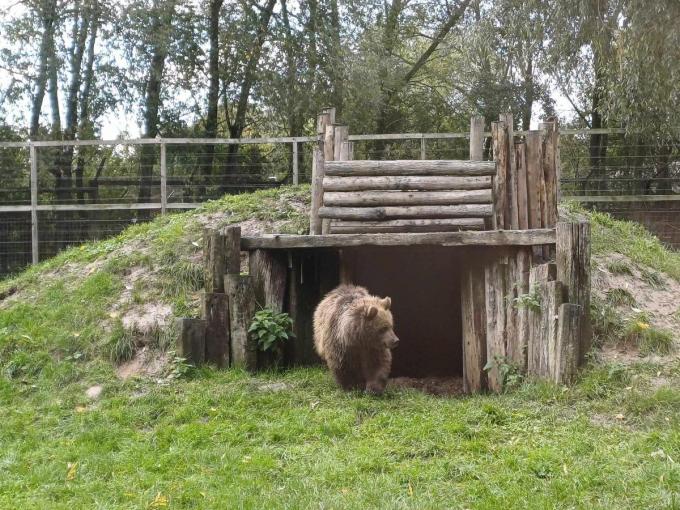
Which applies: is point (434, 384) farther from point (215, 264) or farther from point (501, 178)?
point (215, 264)

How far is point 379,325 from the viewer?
781cm

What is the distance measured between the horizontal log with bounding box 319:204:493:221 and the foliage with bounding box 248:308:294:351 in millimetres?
1388

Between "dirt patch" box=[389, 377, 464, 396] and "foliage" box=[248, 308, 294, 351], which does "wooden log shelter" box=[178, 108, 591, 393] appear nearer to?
"foliage" box=[248, 308, 294, 351]

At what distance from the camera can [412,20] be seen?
21.2 metres

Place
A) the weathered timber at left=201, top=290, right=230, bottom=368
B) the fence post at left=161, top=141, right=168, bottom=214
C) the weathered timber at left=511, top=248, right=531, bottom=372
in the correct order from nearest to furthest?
the weathered timber at left=511, top=248, right=531, bottom=372
the weathered timber at left=201, top=290, right=230, bottom=368
the fence post at left=161, top=141, right=168, bottom=214

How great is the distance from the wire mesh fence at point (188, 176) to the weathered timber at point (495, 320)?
Result: 653 centimetres

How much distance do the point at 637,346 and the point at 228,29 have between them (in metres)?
12.9

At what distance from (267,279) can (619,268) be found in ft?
14.6

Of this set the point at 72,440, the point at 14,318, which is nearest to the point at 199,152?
the point at 14,318

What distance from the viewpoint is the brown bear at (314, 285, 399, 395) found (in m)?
7.77

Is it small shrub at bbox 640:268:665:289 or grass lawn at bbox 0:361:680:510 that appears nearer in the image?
grass lawn at bbox 0:361:680:510

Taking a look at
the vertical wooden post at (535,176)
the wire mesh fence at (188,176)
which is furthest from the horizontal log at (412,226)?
the wire mesh fence at (188,176)

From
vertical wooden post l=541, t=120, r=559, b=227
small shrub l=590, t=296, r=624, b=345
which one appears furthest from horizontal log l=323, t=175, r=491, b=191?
small shrub l=590, t=296, r=624, b=345

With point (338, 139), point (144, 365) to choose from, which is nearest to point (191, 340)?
point (144, 365)
